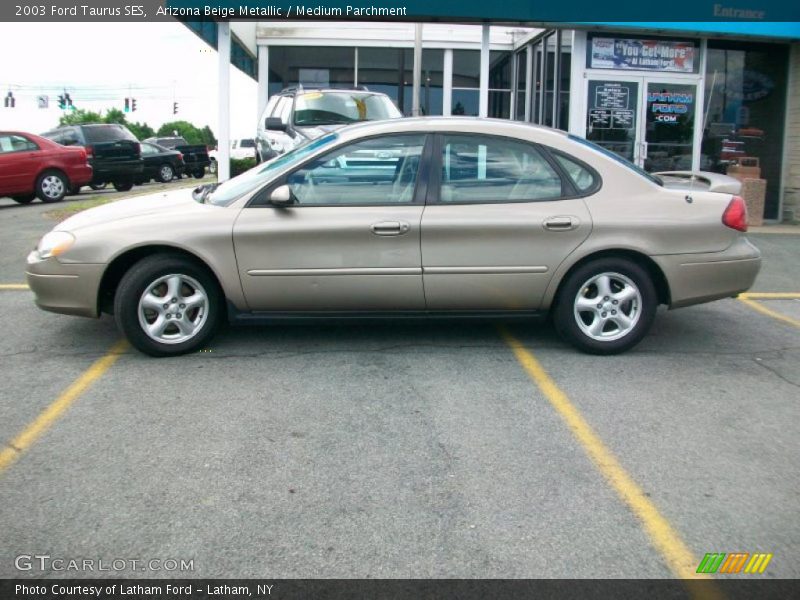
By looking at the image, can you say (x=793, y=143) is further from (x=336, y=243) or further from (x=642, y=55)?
(x=336, y=243)

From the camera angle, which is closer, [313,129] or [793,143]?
[313,129]

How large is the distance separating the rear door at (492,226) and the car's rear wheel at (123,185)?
61.6 feet

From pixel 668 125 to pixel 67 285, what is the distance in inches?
409

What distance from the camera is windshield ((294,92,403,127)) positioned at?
36.3 feet

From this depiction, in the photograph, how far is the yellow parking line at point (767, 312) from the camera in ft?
22.9

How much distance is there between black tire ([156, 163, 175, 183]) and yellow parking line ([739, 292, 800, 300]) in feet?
76.5

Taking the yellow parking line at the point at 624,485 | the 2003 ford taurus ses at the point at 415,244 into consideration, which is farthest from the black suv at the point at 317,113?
the yellow parking line at the point at 624,485

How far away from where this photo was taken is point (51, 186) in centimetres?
1773

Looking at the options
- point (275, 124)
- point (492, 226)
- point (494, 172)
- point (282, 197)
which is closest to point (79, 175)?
point (275, 124)

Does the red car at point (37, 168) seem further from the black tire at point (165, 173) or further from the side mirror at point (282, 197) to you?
the side mirror at point (282, 197)

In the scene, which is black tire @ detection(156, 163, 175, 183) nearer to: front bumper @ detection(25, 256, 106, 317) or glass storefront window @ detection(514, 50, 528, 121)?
glass storefront window @ detection(514, 50, 528, 121)

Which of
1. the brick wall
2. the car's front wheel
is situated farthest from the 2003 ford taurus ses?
the car's front wheel

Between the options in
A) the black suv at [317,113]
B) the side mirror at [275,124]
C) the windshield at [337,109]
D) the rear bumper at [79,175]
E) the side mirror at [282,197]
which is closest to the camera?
the side mirror at [282,197]

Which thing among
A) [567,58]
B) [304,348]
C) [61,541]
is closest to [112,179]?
[567,58]
